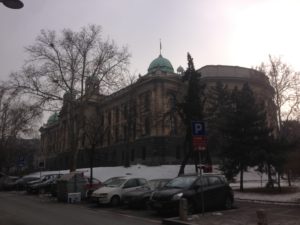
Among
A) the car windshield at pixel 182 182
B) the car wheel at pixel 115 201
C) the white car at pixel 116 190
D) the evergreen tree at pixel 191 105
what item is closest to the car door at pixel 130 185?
the white car at pixel 116 190

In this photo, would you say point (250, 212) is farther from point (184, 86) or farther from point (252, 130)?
point (184, 86)

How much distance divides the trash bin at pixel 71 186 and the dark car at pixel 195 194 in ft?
32.3

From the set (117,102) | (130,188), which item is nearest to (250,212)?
(130,188)

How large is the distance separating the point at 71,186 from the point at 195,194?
11.9 metres

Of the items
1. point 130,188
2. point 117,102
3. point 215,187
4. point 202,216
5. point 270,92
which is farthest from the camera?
point 117,102

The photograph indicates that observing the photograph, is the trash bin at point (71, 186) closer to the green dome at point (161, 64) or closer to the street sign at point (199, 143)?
the street sign at point (199, 143)

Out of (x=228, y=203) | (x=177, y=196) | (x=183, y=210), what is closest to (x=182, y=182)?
(x=177, y=196)

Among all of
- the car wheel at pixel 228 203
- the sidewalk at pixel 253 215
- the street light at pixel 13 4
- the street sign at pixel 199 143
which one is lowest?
the sidewalk at pixel 253 215

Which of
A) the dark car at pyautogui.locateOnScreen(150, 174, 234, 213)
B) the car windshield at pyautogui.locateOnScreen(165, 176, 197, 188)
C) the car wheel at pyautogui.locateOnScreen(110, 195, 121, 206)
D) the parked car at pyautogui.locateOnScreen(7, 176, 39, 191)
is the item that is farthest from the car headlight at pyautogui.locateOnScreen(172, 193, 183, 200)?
the parked car at pyautogui.locateOnScreen(7, 176, 39, 191)

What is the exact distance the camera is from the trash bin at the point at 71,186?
86.0 feet

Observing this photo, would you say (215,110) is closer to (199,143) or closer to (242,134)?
(242,134)

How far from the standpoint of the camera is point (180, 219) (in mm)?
14969

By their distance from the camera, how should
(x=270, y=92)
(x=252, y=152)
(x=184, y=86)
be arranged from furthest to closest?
(x=184, y=86) < (x=270, y=92) < (x=252, y=152)

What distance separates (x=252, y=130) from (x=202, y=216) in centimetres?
1219
